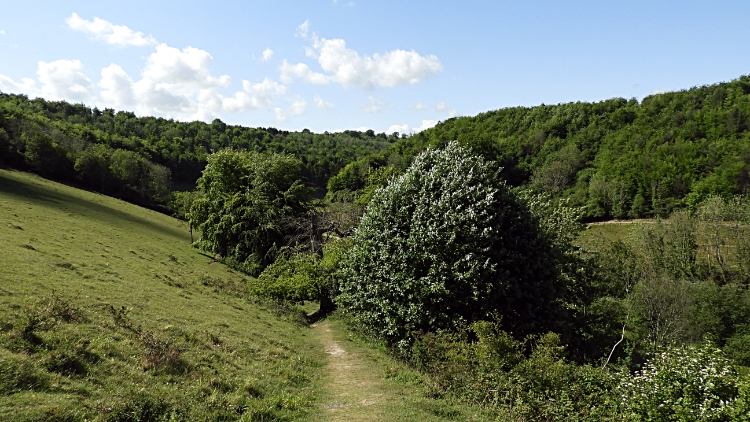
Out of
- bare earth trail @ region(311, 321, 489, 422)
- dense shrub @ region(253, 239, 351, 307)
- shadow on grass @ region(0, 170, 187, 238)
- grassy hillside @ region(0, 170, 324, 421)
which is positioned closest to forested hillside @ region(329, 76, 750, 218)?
dense shrub @ region(253, 239, 351, 307)

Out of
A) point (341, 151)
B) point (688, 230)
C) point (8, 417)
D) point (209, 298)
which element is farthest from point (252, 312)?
point (341, 151)

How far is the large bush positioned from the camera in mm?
16641

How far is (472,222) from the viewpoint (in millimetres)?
16938

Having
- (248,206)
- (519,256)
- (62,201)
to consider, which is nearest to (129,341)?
(519,256)

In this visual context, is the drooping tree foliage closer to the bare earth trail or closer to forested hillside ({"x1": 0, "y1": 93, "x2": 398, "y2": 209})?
the bare earth trail

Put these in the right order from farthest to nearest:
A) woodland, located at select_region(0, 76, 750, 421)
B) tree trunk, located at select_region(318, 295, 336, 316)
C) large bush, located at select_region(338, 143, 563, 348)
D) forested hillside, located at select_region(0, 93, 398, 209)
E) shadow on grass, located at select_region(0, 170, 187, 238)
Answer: forested hillside, located at select_region(0, 93, 398, 209) < shadow on grass, located at select_region(0, 170, 187, 238) < tree trunk, located at select_region(318, 295, 336, 316) < large bush, located at select_region(338, 143, 563, 348) < woodland, located at select_region(0, 76, 750, 421)

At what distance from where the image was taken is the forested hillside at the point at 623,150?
85.5 m

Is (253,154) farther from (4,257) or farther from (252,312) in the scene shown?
(4,257)

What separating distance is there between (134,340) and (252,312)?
493 inches

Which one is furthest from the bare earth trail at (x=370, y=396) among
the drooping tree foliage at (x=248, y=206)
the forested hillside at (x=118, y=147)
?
the forested hillside at (x=118, y=147)

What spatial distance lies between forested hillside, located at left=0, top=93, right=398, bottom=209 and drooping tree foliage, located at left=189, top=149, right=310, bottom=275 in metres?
22.4

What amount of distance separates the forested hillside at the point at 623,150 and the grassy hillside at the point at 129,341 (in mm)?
37324

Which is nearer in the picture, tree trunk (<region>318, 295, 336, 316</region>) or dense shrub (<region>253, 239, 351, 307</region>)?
dense shrub (<region>253, 239, 351, 307</region>)

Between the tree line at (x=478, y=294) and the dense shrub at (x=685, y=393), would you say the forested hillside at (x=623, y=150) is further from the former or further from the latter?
the dense shrub at (x=685, y=393)
